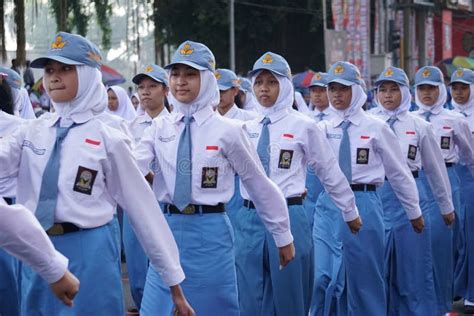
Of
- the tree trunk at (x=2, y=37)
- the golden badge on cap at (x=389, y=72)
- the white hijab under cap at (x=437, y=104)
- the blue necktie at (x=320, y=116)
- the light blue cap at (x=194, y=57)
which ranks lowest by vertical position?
the blue necktie at (x=320, y=116)

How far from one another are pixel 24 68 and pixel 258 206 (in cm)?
1247

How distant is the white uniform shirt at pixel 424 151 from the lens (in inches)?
395

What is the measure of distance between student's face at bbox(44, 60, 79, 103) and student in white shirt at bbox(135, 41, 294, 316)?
1058 millimetres

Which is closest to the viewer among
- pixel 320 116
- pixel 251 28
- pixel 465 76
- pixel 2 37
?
pixel 465 76

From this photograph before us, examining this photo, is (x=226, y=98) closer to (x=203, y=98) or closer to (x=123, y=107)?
(x=123, y=107)

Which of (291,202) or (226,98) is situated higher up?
(226,98)

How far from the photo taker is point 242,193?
8.14 m

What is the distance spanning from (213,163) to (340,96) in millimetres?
2970

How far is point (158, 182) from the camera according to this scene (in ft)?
22.0

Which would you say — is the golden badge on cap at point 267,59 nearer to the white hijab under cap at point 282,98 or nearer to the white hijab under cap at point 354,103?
the white hijab under cap at point 282,98

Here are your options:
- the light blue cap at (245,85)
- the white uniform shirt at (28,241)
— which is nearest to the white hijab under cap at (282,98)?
the white uniform shirt at (28,241)

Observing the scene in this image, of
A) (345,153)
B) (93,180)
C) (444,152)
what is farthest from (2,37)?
(93,180)

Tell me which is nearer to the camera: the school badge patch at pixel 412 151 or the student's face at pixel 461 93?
the school badge patch at pixel 412 151

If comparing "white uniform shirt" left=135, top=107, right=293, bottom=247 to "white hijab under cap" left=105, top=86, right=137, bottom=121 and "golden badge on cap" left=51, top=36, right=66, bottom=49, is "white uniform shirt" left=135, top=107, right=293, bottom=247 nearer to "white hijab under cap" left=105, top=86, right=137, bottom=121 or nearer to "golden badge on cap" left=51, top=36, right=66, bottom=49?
"golden badge on cap" left=51, top=36, right=66, bottom=49
